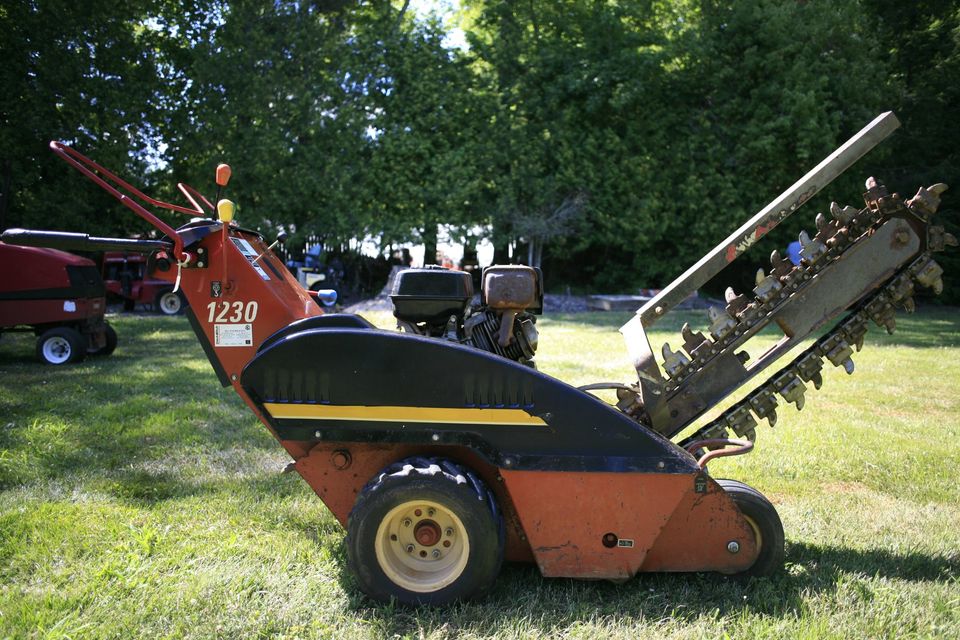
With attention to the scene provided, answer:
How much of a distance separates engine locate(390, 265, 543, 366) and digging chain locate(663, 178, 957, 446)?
81 cm

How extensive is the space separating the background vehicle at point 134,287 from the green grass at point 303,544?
38.2 feet

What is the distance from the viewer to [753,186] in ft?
72.1

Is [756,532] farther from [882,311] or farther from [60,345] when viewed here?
[60,345]

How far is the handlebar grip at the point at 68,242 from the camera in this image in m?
2.93

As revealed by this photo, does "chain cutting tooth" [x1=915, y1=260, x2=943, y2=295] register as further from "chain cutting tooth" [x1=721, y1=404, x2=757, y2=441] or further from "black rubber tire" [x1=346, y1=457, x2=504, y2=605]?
"black rubber tire" [x1=346, y1=457, x2=504, y2=605]

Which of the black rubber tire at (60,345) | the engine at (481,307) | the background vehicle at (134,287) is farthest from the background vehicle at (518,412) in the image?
the background vehicle at (134,287)

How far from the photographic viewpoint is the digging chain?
322 cm

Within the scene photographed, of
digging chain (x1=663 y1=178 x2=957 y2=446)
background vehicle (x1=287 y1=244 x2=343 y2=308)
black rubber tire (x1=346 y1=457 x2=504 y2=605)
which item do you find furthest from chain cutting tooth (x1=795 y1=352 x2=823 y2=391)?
background vehicle (x1=287 y1=244 x2=343 y2=308)

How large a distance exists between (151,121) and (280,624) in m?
20.2

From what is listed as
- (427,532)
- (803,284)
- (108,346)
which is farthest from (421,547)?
(108,346)

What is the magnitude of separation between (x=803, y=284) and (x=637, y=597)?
1618 mm

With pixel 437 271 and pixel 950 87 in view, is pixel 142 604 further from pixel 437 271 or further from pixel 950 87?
pixel 950 87

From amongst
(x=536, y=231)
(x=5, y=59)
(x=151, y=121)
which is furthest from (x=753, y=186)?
(x=5, y=59)

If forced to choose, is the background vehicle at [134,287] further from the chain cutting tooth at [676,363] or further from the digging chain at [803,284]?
the digging chain at [803,284]
